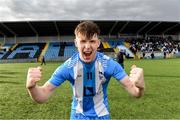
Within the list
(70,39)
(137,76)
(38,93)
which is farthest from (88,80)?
(70,39)

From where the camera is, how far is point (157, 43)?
77812 mm

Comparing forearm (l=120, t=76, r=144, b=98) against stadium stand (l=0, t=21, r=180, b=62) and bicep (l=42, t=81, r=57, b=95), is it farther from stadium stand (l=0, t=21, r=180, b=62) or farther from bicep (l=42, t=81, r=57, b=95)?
stadium stand (l=0, t=21, r=180, b=62)

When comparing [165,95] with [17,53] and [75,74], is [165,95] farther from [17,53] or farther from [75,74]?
[17,53]

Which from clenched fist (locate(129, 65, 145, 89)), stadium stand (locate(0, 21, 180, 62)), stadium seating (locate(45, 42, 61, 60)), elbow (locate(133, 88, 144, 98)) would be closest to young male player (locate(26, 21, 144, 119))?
elbow (locate(133, 88, 144, 98))

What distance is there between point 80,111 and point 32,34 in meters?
79.7

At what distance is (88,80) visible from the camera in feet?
15.8

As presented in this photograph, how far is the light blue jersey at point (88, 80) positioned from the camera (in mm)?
4766

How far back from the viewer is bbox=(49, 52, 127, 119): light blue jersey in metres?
4.77

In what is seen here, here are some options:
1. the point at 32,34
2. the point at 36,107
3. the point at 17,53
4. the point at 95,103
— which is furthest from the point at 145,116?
the point at 32,34

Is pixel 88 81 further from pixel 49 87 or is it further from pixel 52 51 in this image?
pixel 52 51

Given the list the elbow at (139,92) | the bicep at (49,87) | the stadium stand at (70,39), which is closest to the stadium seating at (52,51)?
the stadium stand at (70,39)

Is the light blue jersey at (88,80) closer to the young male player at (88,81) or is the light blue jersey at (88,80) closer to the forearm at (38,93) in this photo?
the young male player at (88,81)

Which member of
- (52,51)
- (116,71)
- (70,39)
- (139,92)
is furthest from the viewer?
(70,39)

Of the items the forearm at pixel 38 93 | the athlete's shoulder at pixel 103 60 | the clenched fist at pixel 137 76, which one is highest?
the athlete's shoulder at pixel 103 60
